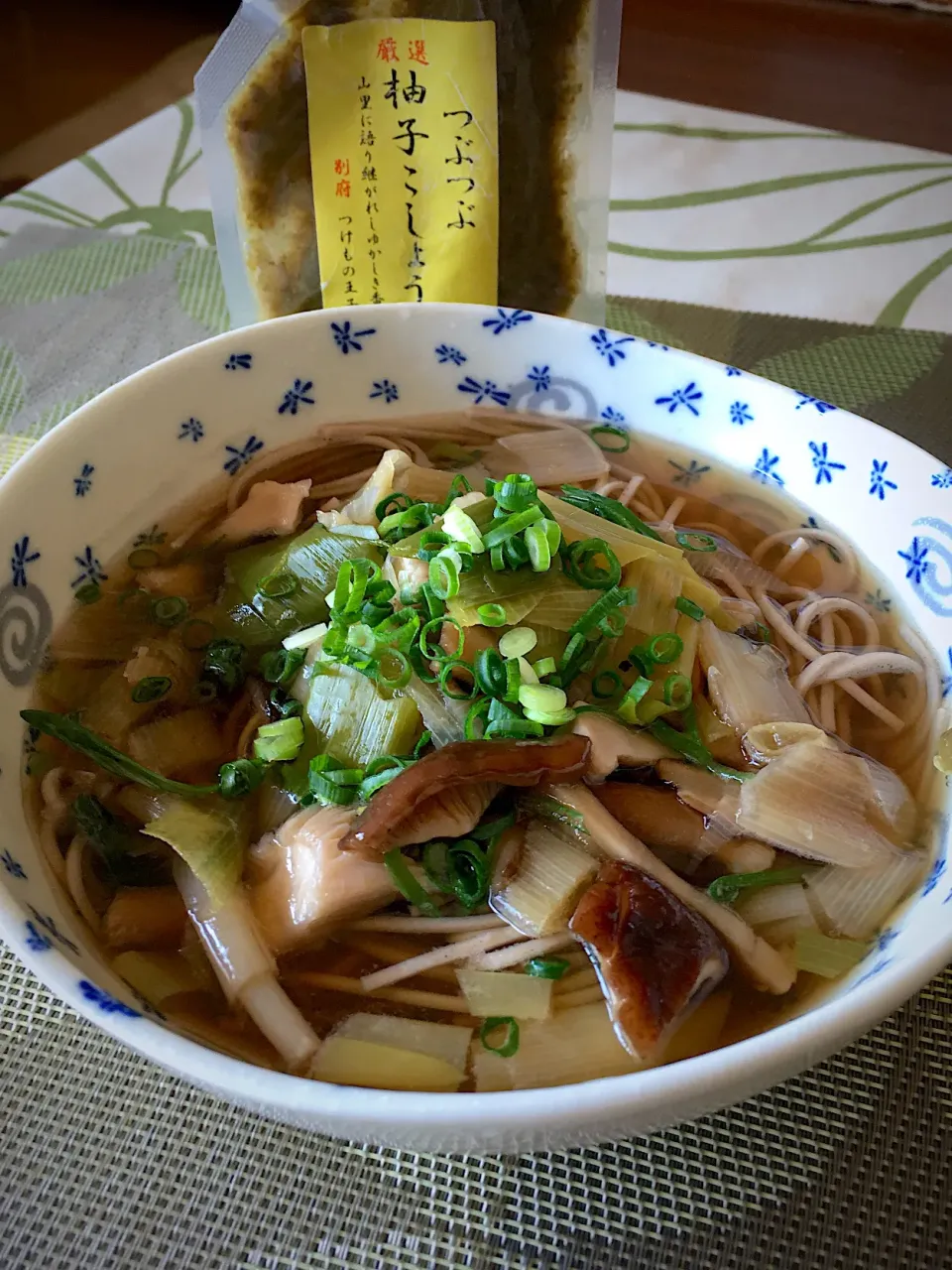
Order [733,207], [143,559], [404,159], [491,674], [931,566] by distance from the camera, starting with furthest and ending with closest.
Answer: [733,207], [404,159], [143,559], [931,566], [491,674]

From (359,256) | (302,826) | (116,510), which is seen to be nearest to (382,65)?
(359,256)

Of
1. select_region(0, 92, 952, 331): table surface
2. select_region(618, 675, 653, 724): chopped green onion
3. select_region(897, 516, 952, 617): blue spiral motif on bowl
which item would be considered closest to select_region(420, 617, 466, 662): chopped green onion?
select_region(618, 675, 653, 724): chopped green onion

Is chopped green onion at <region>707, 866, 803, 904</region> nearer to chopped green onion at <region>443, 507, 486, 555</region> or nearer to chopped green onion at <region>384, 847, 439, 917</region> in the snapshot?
chopped green onion at <region>384, 847, 439, 917</region>

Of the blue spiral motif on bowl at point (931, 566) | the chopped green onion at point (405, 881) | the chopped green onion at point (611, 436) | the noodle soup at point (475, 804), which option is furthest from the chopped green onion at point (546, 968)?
the chopped green onion at point (611, 436)

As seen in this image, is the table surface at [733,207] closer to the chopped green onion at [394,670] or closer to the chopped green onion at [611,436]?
the chopped green onion at [611,436]

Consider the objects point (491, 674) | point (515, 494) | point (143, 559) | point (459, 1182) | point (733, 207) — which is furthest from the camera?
point (733, 207)

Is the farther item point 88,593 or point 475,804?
point 88,593

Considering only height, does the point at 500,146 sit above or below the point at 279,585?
above

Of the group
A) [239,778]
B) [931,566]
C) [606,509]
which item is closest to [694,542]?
[606,509]

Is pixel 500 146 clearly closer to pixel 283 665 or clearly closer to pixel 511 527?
pixel 511 527
